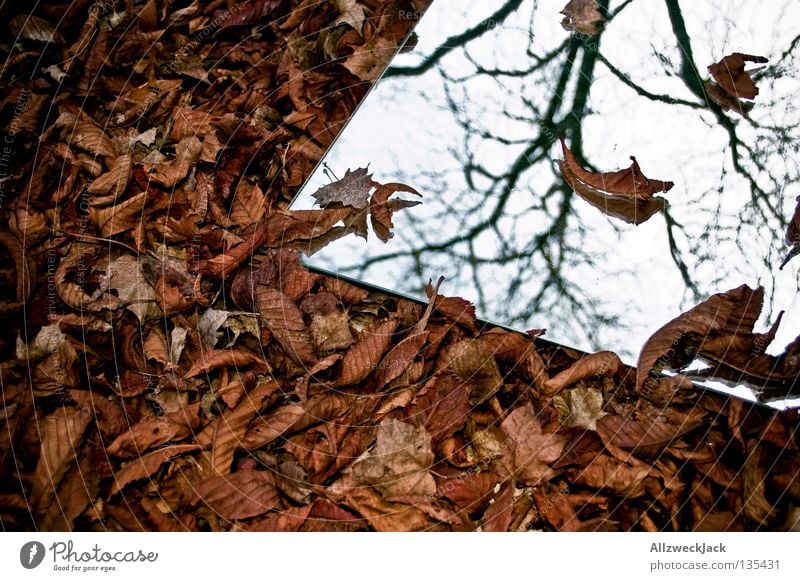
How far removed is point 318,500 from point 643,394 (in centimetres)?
62

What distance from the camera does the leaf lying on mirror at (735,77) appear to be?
1.41m

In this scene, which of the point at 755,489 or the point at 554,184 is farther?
the point at 554,184

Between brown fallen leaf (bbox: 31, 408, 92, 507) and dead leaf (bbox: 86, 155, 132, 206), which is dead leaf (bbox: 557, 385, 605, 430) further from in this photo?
dead leaf (bbox: 86, 155, 132, 206)

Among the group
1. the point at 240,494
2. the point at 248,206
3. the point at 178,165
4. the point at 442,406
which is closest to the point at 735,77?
the point at 442,406

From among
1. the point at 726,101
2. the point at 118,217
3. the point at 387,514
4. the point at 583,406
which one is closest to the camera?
the point at 387,514

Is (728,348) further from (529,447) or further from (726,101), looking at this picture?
(726,101)

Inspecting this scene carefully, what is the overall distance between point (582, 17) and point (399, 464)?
1140mm

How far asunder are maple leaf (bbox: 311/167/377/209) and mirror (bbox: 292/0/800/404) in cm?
2

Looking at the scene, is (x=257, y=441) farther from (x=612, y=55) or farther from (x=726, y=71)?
(x=726, y=71)

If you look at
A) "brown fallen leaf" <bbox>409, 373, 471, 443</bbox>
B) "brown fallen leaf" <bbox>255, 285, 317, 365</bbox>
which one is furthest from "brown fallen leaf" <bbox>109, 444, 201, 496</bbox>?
"brown fallen leaf" <bbox>409, 373, 471, 443</bbox>

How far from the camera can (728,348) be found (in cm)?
116

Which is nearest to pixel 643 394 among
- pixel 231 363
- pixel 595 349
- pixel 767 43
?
pixel 595 349

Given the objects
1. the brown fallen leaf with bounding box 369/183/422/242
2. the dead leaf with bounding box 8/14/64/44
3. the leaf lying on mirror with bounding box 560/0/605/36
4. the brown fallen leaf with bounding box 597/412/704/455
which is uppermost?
the leaf lying on mirror with bounding box 560/0/605/36

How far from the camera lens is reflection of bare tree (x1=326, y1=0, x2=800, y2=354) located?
1.25m
